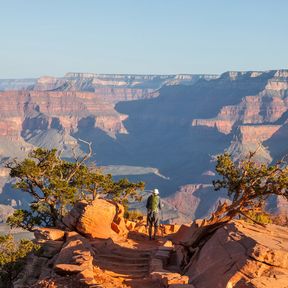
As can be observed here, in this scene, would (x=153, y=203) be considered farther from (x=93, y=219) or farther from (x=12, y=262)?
(x=12, y=262)

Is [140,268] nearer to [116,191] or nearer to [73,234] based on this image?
[73,234]

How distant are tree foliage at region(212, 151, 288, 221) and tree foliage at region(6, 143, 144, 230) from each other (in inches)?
389

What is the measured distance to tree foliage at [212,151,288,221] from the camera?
26.0 metres

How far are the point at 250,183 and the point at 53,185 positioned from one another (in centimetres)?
1355

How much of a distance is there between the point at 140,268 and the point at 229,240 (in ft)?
15.0

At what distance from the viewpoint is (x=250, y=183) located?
91.1ft

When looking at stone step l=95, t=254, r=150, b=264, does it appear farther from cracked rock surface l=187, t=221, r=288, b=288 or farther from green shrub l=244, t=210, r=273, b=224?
green shrub l=244, t=210, r=273, b=224

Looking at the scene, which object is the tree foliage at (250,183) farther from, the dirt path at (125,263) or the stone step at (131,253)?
the dirt path at (125,263)

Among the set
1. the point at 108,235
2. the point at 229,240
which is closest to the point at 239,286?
the point at 229,240

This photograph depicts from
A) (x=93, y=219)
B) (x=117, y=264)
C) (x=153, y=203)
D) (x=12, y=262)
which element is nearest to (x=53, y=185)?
(x=93, y=219)

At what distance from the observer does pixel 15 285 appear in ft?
75.3

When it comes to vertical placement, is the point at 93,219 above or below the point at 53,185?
below

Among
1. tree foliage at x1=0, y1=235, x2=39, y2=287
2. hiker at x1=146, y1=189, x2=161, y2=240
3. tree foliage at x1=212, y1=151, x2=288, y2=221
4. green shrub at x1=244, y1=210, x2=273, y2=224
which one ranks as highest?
tree foliage at x1=212, y1=151, x2=288, y2=221

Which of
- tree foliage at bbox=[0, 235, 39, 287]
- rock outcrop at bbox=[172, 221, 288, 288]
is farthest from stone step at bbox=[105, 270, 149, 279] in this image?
tree foliage at bbox=[0, 235, 39, 287]
